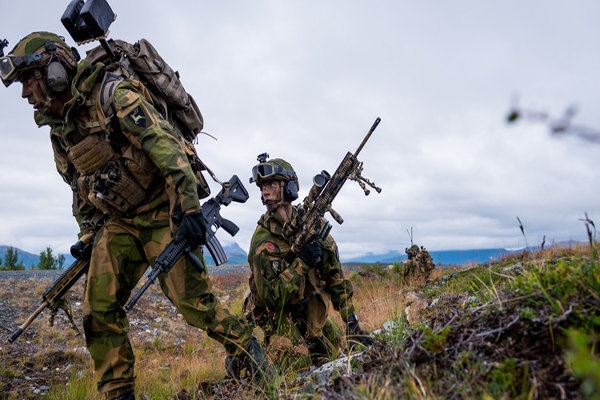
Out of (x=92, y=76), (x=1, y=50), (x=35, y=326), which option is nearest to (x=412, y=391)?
(x=92, y=76)

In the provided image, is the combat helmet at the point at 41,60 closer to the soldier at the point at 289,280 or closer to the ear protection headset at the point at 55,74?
the ear protection headset at the point at 55,74

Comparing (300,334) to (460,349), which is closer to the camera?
(460,349)

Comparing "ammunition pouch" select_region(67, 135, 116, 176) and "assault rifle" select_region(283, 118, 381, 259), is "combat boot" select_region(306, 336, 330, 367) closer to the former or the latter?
"assault rifle" select_region(283, 118, 381, 259)

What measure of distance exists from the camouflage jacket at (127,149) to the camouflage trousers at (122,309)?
274 millimetres

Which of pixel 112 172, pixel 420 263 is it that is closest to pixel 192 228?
pixel 112 172

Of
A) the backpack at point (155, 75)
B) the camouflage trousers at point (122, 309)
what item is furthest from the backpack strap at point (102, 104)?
the camouflage trousers at point (122, 309)

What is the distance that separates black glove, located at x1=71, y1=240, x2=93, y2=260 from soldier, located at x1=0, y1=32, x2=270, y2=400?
0.35 m

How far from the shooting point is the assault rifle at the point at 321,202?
5279mm

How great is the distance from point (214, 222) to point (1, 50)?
93.6 inches

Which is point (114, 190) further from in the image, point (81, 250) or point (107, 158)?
point (81, 250)

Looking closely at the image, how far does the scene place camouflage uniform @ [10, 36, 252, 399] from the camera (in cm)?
359

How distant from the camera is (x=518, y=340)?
1677mm

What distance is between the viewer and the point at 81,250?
421 cm

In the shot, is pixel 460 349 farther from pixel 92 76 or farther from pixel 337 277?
pixel 337 277
